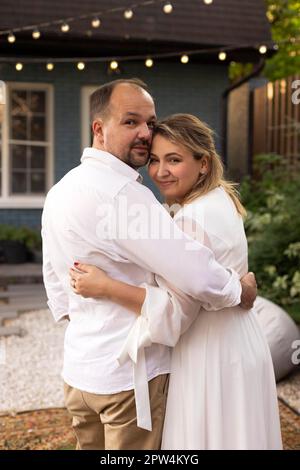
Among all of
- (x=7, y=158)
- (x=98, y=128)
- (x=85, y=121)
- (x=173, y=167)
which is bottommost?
(x=173, y=167)

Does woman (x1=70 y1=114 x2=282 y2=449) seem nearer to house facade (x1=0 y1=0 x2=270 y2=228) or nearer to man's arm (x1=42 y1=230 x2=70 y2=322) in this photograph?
man's arm (x1=42 y1=230 x2=70 y2=322)

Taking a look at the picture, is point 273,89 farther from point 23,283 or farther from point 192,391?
point 192,391

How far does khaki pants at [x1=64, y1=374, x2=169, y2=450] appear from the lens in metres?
2.07

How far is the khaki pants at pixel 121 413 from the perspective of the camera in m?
2.07

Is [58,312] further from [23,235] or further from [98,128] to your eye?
[23,235]

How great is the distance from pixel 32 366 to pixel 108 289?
12.5 feet

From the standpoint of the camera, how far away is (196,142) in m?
2.20

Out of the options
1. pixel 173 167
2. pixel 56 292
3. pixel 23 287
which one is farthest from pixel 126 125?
pixel 23 287

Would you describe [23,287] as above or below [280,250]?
below

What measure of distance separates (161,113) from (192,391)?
8.84 meters

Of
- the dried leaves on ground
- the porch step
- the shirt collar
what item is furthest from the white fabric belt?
the porch step

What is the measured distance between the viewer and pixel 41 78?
997 cm

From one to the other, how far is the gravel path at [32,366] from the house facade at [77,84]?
362 centimetres

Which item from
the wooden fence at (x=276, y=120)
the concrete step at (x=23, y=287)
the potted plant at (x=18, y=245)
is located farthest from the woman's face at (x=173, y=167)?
the wooden fence at (x=276, y=120)
